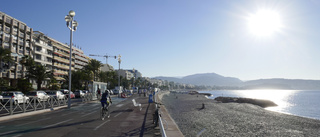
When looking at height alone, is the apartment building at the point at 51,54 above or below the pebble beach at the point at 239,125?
above

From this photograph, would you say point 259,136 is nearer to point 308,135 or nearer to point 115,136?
point 308,135

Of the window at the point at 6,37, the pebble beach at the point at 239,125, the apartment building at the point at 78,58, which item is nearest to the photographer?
the pebble beach at the point at 239,125

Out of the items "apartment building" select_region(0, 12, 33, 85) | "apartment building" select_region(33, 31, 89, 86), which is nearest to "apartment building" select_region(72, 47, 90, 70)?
"apartment building" select_region(33, 31, 89, 86)

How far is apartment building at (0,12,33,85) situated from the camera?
4659 centimetres

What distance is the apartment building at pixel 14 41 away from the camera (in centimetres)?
4659

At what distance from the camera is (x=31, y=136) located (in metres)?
8.16

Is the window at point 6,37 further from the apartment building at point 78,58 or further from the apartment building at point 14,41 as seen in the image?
the apartment building at point 78,58

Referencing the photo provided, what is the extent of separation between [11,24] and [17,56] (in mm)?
7708

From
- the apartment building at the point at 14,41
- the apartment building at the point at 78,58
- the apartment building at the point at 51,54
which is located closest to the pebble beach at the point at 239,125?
the apartment building at the point at 14,41

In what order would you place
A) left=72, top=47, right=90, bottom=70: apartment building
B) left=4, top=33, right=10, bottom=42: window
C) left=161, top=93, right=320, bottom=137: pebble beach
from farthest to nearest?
left=72, top=47, right=90, bottom=70: apartment building, left=4, top=33, right=10, bottom=42: window, left=161, top=93, right=320, bottom=137: pebble beach

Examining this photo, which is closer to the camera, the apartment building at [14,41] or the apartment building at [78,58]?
the apartment building at [14,41]

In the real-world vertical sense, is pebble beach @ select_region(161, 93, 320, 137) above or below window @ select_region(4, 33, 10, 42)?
below

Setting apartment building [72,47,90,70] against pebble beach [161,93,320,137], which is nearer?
pebble beach [161,93,320,137]

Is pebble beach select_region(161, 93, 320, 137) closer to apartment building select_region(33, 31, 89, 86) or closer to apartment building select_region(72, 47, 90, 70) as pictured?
apartment building select_region(33, 31, 89, 86)
